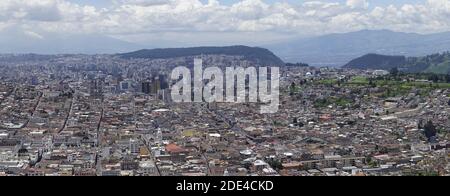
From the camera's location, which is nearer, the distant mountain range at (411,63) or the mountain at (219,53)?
the distant mountain range at (411,63)

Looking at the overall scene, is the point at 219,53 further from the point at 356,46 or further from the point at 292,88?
the point at 356,46

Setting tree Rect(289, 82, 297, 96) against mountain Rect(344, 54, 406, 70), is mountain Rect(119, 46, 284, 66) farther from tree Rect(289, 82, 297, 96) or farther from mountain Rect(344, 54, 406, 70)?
tree Rect(289, 82, 297, 96)

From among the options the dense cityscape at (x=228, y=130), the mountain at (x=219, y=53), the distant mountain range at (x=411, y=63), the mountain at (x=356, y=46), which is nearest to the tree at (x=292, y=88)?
the dense cityscape at (x=228, y=130)

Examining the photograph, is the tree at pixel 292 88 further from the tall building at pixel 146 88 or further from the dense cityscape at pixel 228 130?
the tall building at pixel 146 88

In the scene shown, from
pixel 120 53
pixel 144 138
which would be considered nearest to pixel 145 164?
pixel 144 138

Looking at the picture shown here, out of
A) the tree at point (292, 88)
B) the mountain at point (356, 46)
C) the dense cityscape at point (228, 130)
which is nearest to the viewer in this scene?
the dense cityscape at point (228, 130)

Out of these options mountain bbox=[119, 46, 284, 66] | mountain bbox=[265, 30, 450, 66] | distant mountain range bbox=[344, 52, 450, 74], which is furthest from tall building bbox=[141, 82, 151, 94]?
mountain bbox=[265, 30, 450, 66]
